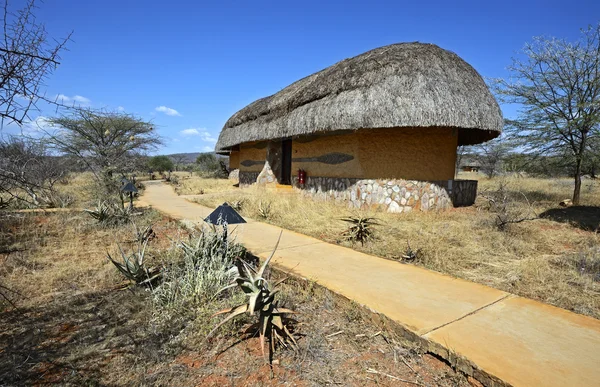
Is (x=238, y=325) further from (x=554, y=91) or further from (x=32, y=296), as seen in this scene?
(x=554, y=91)

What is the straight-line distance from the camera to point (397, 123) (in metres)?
7.29

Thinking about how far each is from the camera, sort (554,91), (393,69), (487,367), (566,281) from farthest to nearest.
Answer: (554,91) < (393,69) < (566,281) < (487,367)

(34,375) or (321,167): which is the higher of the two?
(321,167)

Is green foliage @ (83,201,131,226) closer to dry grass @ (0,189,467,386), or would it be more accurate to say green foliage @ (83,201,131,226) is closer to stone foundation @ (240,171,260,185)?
dry grass @ (0,189,467,386)

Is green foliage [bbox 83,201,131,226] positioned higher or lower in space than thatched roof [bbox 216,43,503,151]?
lower

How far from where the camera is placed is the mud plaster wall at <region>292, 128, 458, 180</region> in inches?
318

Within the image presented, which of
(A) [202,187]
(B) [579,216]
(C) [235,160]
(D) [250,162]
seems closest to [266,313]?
(B) [579,216]

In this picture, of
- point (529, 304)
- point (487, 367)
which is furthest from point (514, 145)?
point (487, 367)

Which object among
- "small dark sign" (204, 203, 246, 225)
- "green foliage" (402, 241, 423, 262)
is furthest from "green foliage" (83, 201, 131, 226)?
"green foliage" (402, 241, 423, 262)

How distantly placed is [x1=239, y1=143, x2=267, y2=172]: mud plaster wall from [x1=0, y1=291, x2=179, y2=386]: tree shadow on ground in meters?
10.8

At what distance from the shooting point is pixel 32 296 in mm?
3158

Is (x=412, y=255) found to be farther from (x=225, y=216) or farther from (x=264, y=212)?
(x=264, y=212)

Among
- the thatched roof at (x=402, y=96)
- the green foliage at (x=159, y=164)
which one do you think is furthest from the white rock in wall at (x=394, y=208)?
the green foliage at (x=159, y=164)

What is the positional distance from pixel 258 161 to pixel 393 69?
307 inches
